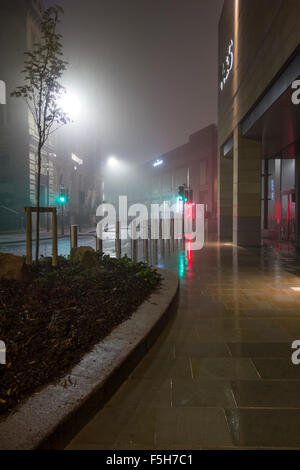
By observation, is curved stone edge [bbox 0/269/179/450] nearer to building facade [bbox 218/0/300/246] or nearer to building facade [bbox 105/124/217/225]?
building facade [bbox 218/0/300/246]

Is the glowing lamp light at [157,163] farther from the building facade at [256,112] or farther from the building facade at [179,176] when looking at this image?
the building facade at [256,112]

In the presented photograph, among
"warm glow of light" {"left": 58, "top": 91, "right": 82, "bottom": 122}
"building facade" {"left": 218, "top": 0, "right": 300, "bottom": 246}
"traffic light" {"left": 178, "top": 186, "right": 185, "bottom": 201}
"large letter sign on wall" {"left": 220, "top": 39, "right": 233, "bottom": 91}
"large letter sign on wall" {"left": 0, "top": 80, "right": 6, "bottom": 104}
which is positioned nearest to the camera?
"warm glow of light" {"left": 58, "top": 91, "right": 82, "bottom": 122}

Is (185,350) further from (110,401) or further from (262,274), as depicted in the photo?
(262,274)

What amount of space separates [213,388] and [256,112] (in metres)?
13.3

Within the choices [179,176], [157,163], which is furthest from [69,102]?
[157,163]

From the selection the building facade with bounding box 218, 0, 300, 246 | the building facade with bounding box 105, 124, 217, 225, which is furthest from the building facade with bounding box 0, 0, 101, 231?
the building facade with bounding box 218, 0, 300, 246

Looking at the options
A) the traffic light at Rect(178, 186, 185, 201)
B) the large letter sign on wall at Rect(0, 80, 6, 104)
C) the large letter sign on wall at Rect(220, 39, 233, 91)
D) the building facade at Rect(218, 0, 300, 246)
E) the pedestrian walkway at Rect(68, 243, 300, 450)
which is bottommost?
the pedestrian walkway at Rect(68, 243, 300, 450)

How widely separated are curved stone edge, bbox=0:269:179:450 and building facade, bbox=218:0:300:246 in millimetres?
8652

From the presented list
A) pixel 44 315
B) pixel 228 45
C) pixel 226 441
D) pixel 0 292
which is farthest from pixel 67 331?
pixel 228 45

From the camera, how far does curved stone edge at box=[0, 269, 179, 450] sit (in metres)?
2.28

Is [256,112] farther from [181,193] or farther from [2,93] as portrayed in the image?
[2,93]

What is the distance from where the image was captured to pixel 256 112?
1450 centimetres

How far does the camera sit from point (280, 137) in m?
17.0

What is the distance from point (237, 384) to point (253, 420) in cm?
60
